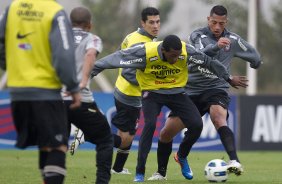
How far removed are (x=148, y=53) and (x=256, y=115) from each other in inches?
436

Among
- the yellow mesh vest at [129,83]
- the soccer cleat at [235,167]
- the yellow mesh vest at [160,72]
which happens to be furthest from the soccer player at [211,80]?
the yellow mesh vest at [129,83]

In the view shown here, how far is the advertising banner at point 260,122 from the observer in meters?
21.8

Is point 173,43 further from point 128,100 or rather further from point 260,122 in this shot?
point 260,122

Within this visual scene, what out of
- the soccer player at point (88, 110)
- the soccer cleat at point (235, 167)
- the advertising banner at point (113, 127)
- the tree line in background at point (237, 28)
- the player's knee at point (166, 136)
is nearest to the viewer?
the soccer player at point (88, 110)

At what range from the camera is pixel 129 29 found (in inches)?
1494

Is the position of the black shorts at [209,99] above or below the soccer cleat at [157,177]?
above

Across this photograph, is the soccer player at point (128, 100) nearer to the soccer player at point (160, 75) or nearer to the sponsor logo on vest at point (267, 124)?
the soccer player at point (160, 75)

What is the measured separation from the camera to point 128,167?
48.9 feet

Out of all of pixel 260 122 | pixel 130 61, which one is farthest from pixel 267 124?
pixel 130 61

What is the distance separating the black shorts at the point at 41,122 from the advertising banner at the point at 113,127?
42.2ft

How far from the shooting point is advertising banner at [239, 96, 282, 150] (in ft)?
71.5

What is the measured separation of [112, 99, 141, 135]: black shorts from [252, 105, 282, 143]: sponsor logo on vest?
29.4 feet

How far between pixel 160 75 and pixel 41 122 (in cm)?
396

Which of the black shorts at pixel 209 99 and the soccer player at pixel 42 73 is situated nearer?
the soccer player at pixel 42 73
